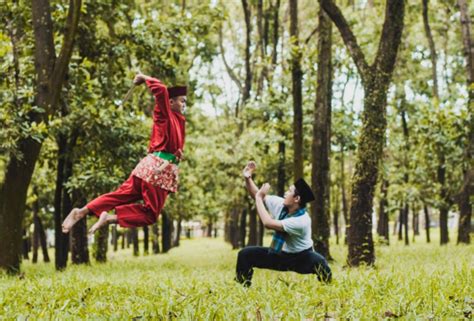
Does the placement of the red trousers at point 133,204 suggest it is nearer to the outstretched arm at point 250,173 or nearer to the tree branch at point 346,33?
the outstretched arm at point 250,173

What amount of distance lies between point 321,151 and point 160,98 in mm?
8206

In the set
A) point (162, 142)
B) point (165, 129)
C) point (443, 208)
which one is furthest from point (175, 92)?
point (443, 208)

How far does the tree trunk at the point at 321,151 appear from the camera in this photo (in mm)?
13656

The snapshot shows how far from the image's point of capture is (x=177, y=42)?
45.1 feet

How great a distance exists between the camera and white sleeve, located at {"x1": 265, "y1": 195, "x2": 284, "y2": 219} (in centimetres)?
690

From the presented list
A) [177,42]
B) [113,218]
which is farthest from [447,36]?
[113,218]

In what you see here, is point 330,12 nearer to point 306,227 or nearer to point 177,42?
point 177,42

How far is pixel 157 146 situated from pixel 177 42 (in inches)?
303

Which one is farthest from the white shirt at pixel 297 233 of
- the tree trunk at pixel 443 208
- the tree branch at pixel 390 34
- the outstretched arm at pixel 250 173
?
the tree trunk at pixel 443 208

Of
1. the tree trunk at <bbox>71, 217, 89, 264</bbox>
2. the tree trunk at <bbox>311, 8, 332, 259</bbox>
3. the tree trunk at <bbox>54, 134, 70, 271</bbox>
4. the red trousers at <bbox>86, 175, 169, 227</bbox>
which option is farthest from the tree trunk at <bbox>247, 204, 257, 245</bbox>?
the red trousers at <bbox>86, 175, 169, 227</bbox>

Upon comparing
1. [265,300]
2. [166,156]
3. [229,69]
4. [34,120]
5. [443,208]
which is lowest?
[443,208]

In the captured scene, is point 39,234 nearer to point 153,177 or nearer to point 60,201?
point 60,201

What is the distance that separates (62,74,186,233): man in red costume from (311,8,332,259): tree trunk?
7591 mm

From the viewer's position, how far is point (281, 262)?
21.6 ft
